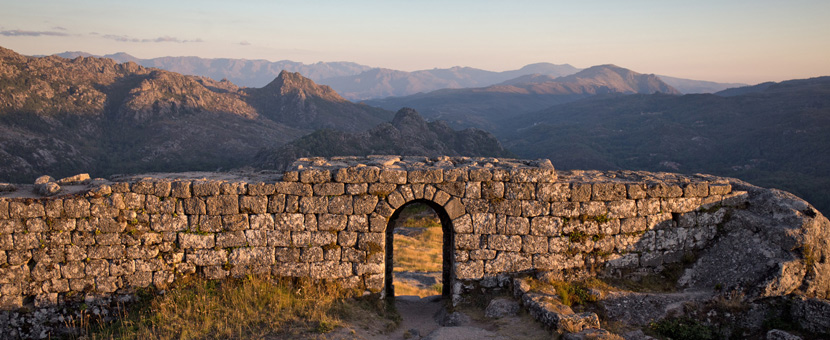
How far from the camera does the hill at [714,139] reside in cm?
4459

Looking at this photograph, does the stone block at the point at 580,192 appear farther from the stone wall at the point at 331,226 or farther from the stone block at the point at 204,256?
the stone block at the point at 204,256

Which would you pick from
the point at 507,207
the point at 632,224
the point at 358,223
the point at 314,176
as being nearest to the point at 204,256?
the point at 314,176

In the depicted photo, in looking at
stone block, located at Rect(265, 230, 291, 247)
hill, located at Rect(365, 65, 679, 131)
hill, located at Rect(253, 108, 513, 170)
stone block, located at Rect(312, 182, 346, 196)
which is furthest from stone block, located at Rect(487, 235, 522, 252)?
hill, located at Rect(365, 65, 679, 131)

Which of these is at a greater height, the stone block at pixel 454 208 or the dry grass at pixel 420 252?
the stone block at pixel 454 208

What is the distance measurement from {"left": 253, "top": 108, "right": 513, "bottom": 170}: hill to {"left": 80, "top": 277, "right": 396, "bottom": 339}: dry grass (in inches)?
906

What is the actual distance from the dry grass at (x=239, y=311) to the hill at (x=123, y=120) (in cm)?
2643

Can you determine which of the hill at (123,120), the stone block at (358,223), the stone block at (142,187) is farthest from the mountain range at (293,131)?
the stone block at (358,223)

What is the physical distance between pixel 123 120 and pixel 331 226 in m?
42.5

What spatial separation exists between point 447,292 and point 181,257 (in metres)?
5.38

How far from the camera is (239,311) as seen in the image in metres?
7.94

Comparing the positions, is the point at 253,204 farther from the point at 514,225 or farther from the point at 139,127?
the point at 139,127

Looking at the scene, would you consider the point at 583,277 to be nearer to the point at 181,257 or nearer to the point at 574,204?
the point at 574,204

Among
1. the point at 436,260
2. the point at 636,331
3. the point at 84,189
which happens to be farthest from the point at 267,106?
the point at 636,331

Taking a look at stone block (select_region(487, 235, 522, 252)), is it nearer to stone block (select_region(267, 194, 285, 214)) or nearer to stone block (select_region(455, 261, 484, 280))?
stone block (select_region(455, 261, 484, 280))
